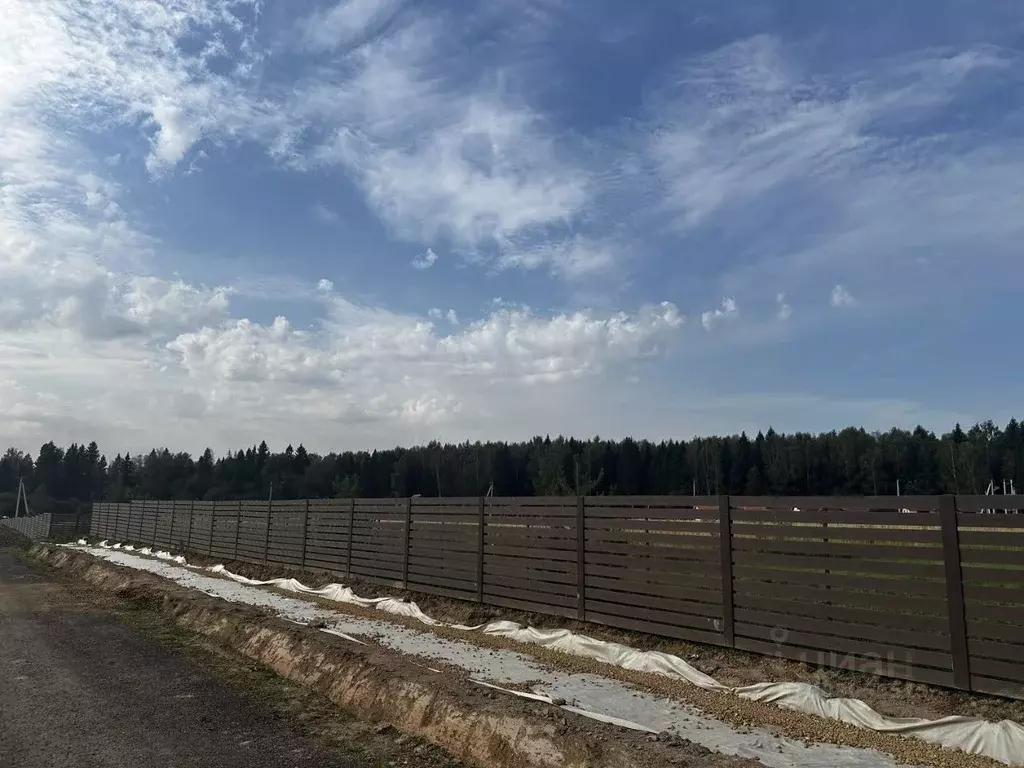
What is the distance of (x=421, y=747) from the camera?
536 cm

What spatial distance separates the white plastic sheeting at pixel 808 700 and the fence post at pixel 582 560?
1.32 feet

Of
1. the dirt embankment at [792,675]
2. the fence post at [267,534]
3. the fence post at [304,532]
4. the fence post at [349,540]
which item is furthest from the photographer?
the fence post at [267,534]

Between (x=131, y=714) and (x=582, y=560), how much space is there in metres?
5.27

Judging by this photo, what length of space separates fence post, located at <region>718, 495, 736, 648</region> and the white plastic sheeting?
1.88ft

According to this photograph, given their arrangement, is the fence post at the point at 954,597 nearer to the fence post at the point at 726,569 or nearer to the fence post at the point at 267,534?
the fence post at the point at 726,569

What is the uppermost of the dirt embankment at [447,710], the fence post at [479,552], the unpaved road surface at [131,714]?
the fence post at [479,552]

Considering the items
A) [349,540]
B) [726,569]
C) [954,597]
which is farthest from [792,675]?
[349,540]

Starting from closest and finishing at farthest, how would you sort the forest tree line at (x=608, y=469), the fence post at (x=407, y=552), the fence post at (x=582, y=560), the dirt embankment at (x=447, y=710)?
the dirt embankment at (x=447, y=710) < the fence post at (x=582, y=560) < the fence post at (x=407, y=552) < the forest tree line at (x=608, y=469)

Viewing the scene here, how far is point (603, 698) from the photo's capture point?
629 centimetres

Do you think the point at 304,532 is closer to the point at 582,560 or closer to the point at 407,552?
the point at 407,552


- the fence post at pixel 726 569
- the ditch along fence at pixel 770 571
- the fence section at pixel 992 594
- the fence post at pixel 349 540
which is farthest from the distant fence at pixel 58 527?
the fence section at pixel 992 594

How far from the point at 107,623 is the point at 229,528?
10.7m

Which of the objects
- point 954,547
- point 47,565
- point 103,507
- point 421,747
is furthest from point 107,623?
point 103,507

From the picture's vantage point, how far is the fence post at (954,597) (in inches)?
221
